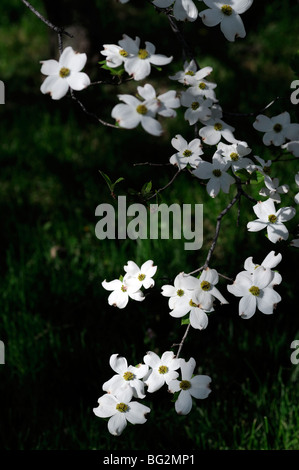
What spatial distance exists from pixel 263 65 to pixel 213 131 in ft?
9.43

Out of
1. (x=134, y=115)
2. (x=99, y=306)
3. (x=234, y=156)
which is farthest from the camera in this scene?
(x=99, y=306)

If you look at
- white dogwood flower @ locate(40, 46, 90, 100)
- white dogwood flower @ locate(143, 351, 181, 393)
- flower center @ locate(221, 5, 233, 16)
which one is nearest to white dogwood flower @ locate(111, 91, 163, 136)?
white dogwood flower @ locate(40, 46, 90, 100)

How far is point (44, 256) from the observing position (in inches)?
98.6

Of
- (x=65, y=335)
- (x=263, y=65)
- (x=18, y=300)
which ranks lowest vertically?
(x=65, y=335)

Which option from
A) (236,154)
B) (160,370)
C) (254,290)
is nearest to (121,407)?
(160,370)

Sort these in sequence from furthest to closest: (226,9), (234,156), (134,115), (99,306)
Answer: (99,306) < (234,156) < (226,9) < (134,115)

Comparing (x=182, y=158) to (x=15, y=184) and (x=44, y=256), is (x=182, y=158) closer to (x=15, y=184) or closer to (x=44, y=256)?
(x=44, y=256)

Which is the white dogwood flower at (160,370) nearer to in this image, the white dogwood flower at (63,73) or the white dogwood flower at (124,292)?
the white dogwood flower at (124,292)

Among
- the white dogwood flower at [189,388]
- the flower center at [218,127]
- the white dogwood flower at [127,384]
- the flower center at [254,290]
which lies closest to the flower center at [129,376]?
the white dogwood flower at [127,384]

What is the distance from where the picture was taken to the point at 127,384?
1.21m

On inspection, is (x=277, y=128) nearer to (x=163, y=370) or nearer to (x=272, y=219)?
(x=272, y=219)

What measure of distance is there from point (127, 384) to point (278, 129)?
2.54 ft

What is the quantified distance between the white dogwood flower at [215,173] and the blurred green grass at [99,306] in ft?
1.30

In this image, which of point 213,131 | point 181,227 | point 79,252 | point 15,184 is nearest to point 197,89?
point 213,131
